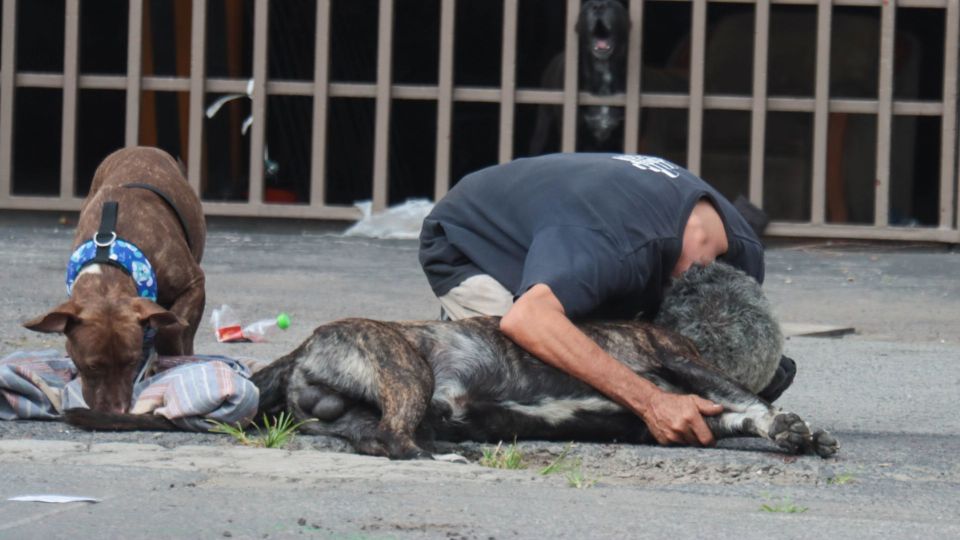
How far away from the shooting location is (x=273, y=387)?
570cm

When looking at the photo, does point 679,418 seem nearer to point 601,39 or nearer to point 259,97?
point 601,39

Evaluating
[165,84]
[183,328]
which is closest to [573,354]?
[183,328]

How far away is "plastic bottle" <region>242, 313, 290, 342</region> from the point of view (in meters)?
8.12

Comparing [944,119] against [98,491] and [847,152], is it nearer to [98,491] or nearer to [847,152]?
[847,152]

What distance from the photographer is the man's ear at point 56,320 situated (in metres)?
6.37

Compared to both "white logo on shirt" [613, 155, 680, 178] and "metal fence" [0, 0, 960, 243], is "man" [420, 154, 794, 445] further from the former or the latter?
"metal fence" [0, 0, 960, 243]

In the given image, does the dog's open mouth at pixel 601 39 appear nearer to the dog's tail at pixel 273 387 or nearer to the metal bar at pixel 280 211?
the metal bar at pixel 280 211

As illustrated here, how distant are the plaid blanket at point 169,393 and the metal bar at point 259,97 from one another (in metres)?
6.02

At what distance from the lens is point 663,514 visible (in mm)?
4344

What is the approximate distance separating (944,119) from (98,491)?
8650 mm

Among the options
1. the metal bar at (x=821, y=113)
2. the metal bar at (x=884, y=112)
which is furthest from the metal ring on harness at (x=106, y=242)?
the metal bar at (x=884, y=112)

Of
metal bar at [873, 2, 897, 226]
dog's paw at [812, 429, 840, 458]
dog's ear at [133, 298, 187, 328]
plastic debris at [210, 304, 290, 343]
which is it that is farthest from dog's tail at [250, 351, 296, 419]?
metal bar at [873, 2, 897, 226]

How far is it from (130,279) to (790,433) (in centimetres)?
303

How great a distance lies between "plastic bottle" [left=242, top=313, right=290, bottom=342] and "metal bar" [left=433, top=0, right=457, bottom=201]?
3.77 meters
